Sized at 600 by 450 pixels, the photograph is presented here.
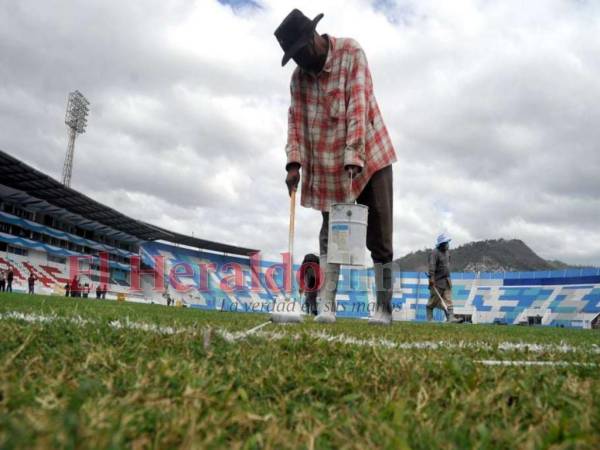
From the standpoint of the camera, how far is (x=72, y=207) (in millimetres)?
39438

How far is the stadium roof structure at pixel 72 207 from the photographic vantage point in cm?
3203

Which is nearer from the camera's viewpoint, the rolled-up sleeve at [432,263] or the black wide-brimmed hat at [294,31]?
the black wide-brimmed hat at [294,31]

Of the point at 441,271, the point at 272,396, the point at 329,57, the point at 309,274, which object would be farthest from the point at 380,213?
the point at 441,271

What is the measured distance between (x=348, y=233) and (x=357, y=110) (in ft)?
3.23

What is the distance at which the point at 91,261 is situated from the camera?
41.0 meters

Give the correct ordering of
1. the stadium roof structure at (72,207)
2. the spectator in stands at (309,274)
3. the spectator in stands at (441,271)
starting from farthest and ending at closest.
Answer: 1. the stadium roof structure at (72,207)
2. the spectator in stands at (441,271)
3. the spectator in stands at (309,274)

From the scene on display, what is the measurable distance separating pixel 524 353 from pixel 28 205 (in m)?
40.1

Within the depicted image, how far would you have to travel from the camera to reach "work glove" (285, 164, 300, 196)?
3.84 m

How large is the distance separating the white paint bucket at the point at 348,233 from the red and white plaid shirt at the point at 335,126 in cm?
21

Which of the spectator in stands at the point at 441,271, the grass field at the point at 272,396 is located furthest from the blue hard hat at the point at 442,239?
the grass field at the point at 272,396

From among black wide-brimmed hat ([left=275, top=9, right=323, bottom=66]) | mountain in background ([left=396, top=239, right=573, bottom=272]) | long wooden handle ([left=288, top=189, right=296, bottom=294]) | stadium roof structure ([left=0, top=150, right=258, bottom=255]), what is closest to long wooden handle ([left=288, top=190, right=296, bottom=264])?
long wooden handle ([left=288, top=189, right=296, bottom=294])

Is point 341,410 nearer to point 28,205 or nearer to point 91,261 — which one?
point 28,205

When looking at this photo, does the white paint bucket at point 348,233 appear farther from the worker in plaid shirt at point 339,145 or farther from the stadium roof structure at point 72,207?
the stadium roof structure at point 72,207

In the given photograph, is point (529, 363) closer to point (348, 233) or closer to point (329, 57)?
point (348, 233)
